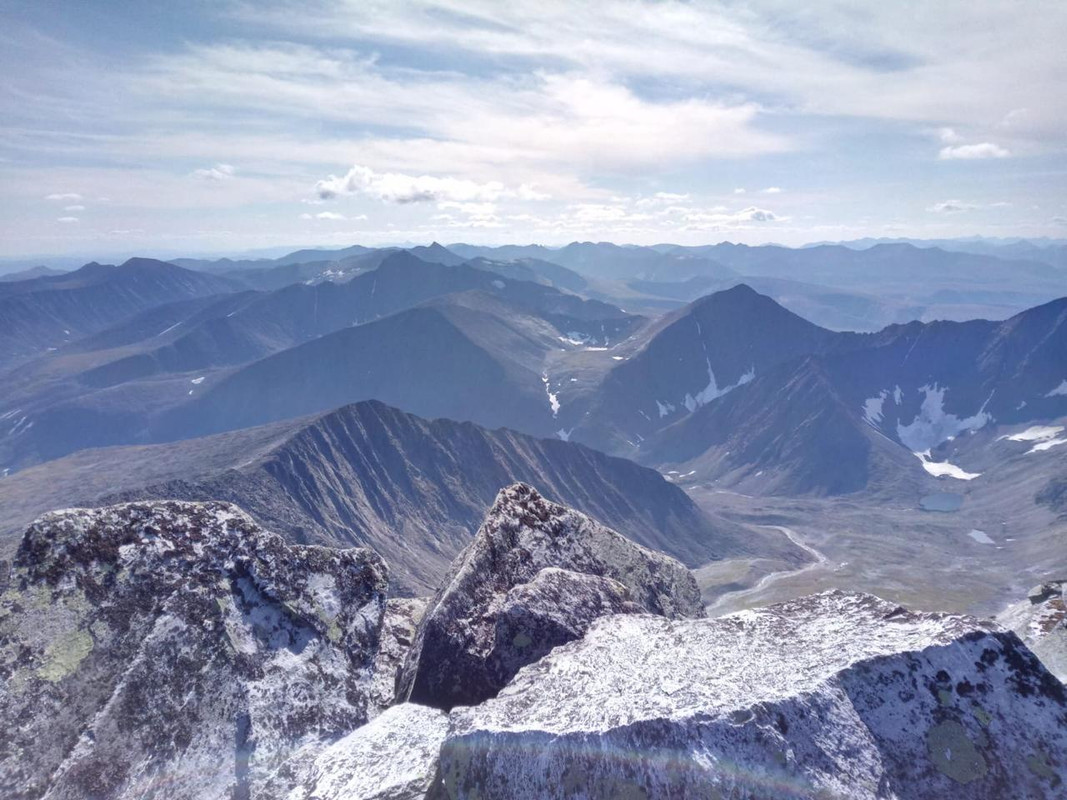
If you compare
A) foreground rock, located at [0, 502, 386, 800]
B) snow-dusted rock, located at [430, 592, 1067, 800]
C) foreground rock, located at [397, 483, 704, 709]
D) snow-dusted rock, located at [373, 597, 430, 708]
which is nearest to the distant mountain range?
snow-dusted rock, located at [373, 597, 430, 708]

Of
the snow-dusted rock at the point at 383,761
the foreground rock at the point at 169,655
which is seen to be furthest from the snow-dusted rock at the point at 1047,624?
the foreground rock at the point at 169,655

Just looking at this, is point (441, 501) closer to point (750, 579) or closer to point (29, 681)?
point (750, 579)

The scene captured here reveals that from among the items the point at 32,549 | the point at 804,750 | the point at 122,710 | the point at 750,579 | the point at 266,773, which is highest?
the point at 32,549

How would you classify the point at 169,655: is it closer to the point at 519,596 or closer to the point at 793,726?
the point at 519,596

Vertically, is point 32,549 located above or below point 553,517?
above

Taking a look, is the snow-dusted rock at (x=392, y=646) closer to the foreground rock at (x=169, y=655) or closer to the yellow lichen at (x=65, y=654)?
the foreground rock at (x=169, y=655)

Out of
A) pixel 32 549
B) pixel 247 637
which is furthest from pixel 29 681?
pixel 247 637
